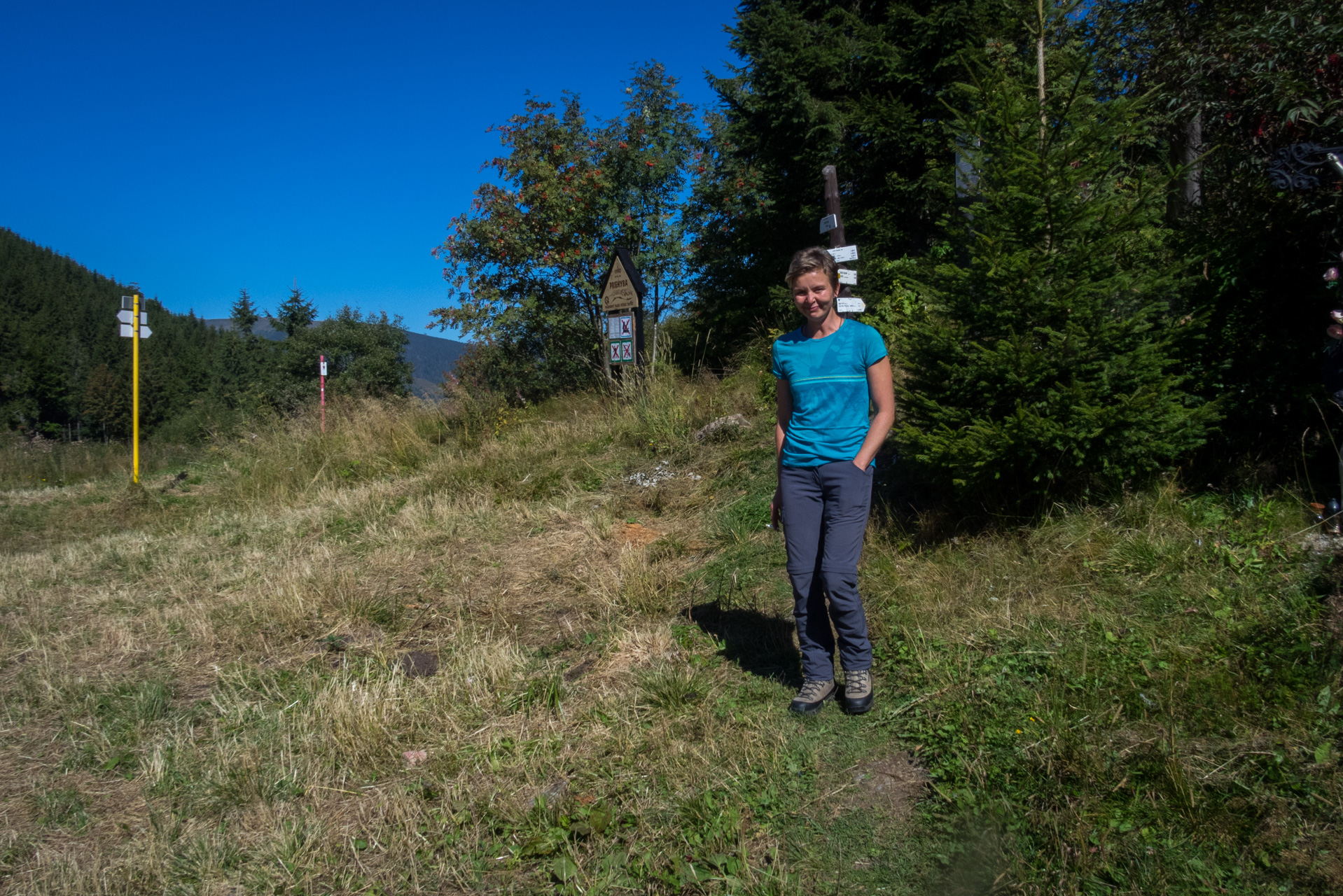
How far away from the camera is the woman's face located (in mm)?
3053

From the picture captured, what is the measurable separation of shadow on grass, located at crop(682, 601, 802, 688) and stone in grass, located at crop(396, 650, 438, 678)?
4.65 ft

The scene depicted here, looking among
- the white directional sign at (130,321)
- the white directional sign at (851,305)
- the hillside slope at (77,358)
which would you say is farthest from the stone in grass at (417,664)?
the hillside slope at (77,358)

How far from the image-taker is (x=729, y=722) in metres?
3.15

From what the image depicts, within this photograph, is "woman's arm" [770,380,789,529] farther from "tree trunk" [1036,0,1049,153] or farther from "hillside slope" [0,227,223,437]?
"hillside slope" [0,227,223,437]

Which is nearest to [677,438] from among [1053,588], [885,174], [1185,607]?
[1053,588]

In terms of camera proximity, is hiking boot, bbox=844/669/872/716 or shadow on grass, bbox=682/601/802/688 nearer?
hiking boot, bbox=844/669/872/716

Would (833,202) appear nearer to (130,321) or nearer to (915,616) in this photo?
(915,616)

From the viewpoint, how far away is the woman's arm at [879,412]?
2982 millimetres

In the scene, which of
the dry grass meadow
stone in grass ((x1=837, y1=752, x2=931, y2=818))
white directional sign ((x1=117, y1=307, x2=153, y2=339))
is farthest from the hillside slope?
stone in grass ((x1=837, y1=752, x2=931, y2=818))

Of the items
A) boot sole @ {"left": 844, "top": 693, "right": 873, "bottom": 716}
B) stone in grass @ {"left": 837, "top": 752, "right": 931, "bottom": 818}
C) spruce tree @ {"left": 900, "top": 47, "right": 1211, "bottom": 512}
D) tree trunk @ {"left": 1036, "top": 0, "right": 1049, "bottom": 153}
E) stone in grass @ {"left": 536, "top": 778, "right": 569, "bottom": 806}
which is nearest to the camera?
stone in grass @ {"left": 837, "top": 752, "right": 931, "bottom": 818}

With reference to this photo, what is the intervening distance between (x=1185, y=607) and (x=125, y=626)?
19.4ft

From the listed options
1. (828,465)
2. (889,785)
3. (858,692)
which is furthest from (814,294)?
(889,785)

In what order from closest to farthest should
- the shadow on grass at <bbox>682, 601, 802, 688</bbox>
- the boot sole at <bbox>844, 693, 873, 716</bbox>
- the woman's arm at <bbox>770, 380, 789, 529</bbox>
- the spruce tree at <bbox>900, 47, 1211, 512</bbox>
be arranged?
1. the boot sole at <bbox>844, 693, 873, 716</bbox>
2. the woman's arm at <bbox>770, 380, 789, 529</bbox>
3. the shadow on grass at <bbox>682, 601, 802, 688</bbox>
4. the spruce tree at <bbox>900, 47, 1211, 512</bbox>

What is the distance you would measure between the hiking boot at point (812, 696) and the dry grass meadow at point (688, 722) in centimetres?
10
